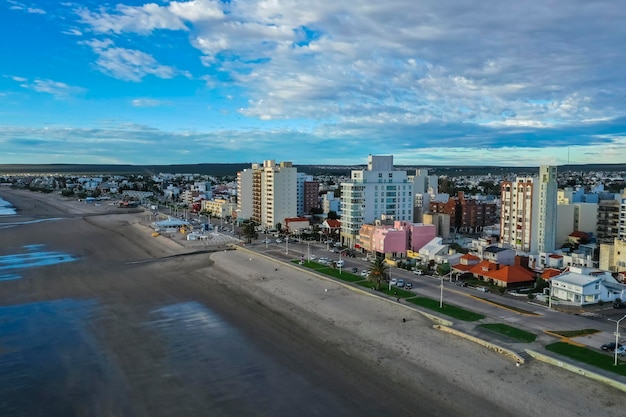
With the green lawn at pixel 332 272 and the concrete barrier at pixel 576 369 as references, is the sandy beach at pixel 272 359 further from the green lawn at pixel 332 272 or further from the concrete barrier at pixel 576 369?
the green lawn at pixel 332 272

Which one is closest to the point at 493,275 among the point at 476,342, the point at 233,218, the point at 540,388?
the point at 476,342

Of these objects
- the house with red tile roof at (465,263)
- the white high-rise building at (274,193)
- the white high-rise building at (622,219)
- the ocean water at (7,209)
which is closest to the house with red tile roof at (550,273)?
the house with red tile roof at (465,263)

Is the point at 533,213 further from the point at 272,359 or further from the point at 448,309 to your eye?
the point at 272,359

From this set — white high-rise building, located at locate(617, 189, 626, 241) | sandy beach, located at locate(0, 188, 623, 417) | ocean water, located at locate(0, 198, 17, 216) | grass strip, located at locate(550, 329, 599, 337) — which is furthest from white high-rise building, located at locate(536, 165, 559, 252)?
ocean water, located at locate(0, 198, 17, 216)

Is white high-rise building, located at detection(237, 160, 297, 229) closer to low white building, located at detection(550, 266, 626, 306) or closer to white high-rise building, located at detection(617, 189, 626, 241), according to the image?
white high-rise building, located at detection(617, 189, 626, 241)

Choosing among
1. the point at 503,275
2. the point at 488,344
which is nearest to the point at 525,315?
the point at 488,344

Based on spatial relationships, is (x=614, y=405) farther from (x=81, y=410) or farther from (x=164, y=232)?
(x=164, y=232)
